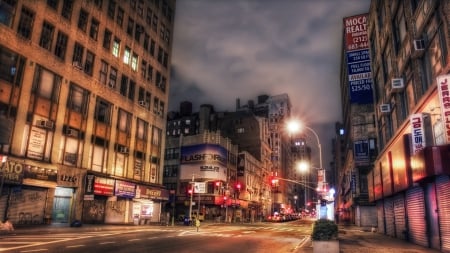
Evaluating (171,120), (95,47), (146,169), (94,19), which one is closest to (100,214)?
(146,169)

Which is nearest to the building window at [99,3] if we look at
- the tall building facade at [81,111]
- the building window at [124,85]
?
the tall building facade at [81,111]

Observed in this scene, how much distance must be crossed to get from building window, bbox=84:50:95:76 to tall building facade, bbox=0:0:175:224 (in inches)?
4.6

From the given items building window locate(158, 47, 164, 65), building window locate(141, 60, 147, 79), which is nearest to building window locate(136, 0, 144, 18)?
building window locate(158, 47, 164, 65)

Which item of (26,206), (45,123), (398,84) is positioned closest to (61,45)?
(45,123)

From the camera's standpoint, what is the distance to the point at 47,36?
32969mm

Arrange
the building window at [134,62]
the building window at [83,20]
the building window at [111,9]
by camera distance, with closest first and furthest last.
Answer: the building window at [83,20] → the building window at [111,9] → the building window at [134,62]

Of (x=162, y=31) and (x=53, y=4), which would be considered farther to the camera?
(x=162, y=31)

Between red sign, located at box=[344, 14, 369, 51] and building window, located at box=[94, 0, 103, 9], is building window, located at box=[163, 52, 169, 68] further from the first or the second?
red sign, located at box=[344, 14, 369, 51]

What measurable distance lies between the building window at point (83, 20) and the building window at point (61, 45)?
309 centimetres

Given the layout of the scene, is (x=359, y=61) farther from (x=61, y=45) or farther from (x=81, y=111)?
(x=61, y=45)

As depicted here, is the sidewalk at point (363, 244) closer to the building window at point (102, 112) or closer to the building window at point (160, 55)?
the building window at point (102, 112)

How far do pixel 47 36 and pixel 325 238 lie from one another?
3105 centimetres

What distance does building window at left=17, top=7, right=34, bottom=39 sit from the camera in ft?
99.0

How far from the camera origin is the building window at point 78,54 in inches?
1429
